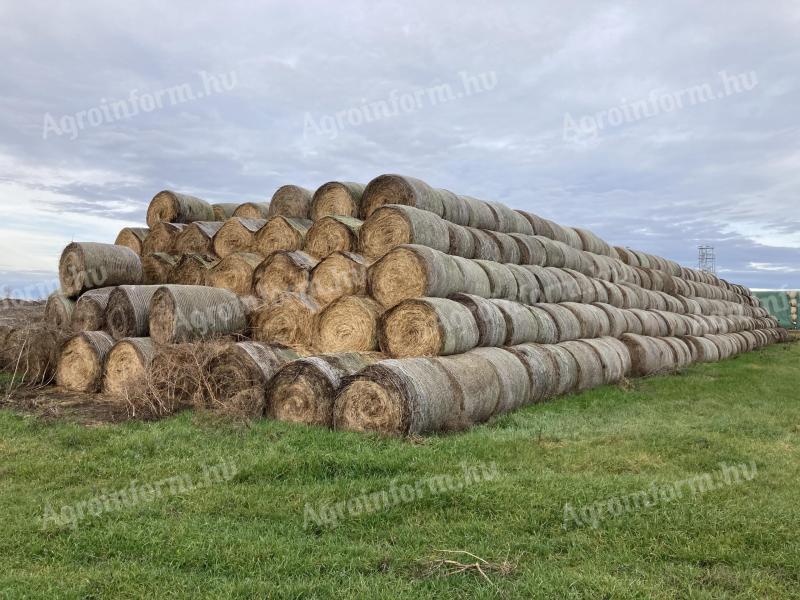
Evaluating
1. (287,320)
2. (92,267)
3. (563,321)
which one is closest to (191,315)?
(287,320)

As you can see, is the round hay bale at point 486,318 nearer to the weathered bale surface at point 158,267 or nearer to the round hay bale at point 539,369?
the round hay bale at point 539,369

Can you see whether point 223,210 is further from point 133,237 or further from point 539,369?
point 539,369

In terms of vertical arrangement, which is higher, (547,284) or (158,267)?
(158,267)

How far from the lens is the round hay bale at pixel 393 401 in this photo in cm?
704

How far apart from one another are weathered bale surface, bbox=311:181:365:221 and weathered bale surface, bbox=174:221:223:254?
2046mm

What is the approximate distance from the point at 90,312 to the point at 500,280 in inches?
265

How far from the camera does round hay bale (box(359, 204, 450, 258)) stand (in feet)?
33.0

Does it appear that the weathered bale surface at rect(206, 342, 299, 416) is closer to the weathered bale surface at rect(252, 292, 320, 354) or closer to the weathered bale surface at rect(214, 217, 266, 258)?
the weathered bale surface at rect(252, 292, 320, 354)

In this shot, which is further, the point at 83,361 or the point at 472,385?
the point at 83,361

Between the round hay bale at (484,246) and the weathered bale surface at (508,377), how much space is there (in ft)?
8.75

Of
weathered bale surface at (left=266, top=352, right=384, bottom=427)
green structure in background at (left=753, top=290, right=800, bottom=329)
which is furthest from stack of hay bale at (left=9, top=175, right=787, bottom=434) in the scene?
green structure in background at (left=753, top=290, right=800, bottom=329)

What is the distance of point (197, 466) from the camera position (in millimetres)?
5945

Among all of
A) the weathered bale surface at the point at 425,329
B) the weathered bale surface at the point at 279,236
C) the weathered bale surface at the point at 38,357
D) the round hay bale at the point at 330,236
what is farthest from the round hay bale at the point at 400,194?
the weathered bale surface at the point at 38,357

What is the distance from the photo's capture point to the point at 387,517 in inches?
197
